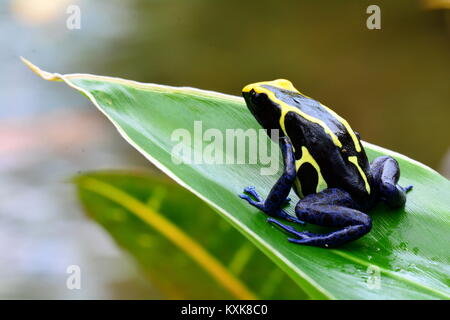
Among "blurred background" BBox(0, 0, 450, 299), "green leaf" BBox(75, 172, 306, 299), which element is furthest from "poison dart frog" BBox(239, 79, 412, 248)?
"blurred background" BBox(0, 0, 450, 299)

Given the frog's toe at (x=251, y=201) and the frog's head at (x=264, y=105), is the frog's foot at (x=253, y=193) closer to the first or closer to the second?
the frog's toe at (x=251, y=201)

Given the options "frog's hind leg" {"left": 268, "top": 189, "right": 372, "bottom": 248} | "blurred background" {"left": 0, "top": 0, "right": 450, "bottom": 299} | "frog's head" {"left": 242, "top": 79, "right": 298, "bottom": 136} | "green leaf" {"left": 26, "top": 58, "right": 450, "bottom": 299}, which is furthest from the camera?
"blurred background" {"left": 0, "top": 0, "right": 450, "bottom": 299}

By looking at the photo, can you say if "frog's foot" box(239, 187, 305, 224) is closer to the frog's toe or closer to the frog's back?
the frog's toe

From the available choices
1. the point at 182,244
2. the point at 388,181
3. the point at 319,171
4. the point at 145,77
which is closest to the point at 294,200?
the point at 319,171

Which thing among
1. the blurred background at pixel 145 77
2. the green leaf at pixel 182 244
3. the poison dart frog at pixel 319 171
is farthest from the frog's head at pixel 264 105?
the blurred background at pixel 145 77

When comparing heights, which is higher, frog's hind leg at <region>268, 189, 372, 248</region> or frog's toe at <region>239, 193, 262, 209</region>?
frog's toe at <region>239, 193, 262, 209</region>

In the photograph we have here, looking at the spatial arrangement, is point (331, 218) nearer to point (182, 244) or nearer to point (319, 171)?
point (319, 171)
